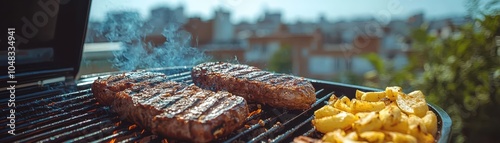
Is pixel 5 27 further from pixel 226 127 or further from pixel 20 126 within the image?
pixel 226 127

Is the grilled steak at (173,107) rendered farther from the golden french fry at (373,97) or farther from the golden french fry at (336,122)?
the golden french fry at (373,97)

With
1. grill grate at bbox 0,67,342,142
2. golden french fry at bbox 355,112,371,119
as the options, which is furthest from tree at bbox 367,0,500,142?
golden french fry at bbox 355,112,371,119

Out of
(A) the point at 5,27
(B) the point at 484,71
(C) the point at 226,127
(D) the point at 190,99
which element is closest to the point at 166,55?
(A) the point at 5,27

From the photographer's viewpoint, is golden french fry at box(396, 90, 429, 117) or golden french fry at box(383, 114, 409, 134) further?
golden french fry at box(396, 90, 429, 117)

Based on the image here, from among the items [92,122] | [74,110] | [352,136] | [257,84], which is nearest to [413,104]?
[352,136]

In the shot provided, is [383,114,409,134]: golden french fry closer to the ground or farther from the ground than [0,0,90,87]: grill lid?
closer to the ground

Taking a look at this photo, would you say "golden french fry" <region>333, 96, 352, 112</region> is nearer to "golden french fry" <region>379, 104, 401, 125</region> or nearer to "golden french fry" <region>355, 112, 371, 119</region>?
"golden french fry" <region>355, 112, 371, 119</region>

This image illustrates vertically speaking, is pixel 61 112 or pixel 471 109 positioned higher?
pixel 61 112

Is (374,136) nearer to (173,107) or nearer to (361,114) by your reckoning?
(361,114)
